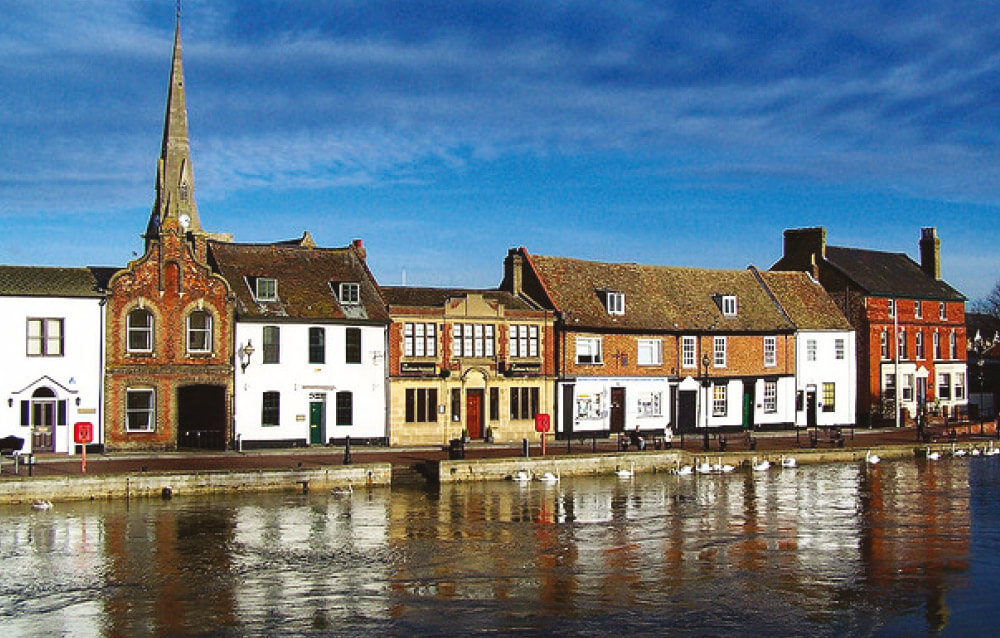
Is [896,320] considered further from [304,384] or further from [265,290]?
[265,290]

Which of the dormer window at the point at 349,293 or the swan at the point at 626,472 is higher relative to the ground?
the dormer window at the point at 349,293

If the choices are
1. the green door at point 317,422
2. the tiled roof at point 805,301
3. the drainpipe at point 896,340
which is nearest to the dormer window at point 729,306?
the tiled roof at point 805,301

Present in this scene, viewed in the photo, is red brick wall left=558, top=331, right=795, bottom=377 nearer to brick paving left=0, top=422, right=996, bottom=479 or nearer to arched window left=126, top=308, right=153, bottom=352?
brick paving left=0, top=422, right=996, bottom=479

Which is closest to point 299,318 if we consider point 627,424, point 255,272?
point 255,272

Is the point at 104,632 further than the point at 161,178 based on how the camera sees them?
No

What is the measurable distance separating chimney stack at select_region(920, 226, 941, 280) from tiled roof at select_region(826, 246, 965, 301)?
541 mm

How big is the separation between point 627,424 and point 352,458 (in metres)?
17.8

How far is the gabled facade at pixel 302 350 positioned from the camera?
50.1 m

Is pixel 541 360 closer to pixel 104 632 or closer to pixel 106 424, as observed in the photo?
pixel 106 424

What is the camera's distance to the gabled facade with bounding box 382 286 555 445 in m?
53.5

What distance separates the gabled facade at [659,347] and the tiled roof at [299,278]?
896cm

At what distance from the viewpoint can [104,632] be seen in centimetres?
2384

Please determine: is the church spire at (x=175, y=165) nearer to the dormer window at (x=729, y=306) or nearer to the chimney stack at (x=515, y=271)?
the chimney stack at (x=515, y=271)

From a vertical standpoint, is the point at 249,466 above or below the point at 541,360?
below
